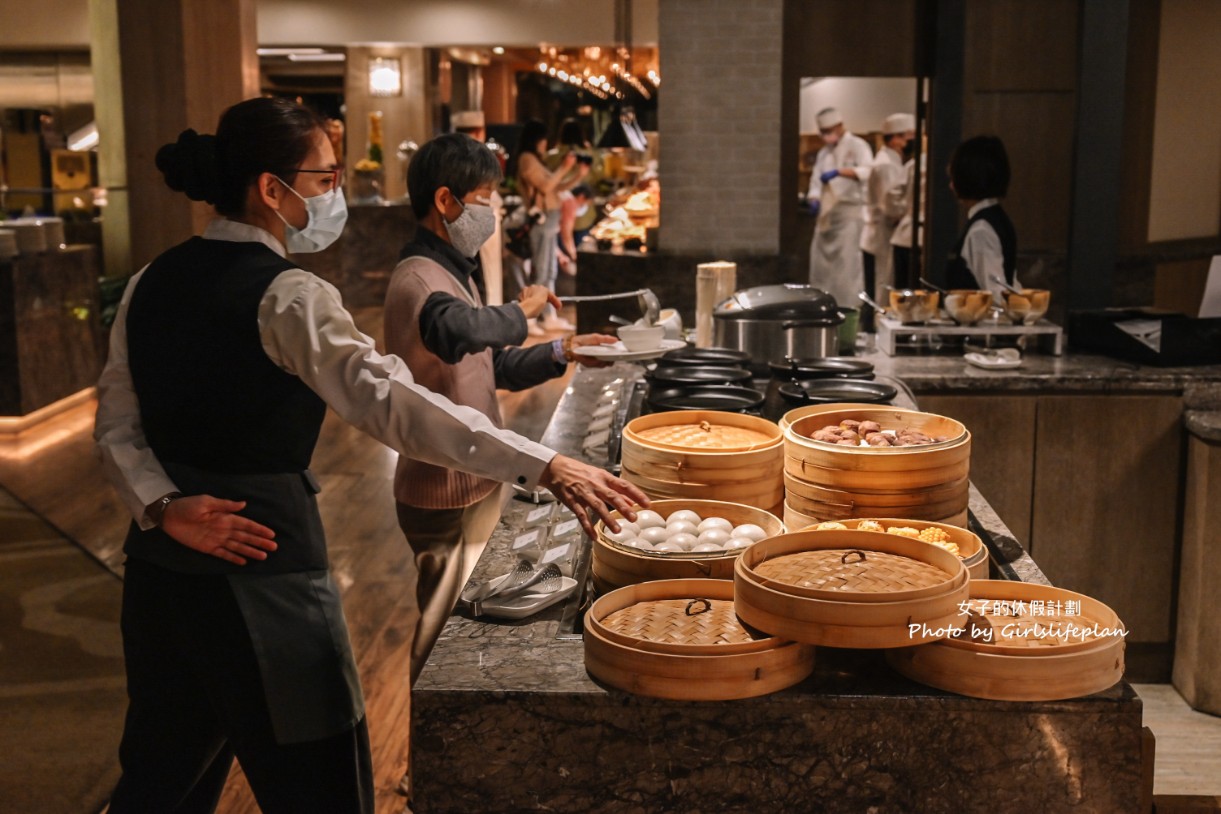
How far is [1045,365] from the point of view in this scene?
4312 mm

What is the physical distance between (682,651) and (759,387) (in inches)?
78.3

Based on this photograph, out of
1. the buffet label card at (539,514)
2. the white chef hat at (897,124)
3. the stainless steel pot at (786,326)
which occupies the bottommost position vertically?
the buffet label card at (539,514)

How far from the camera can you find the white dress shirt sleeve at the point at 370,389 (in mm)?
1826

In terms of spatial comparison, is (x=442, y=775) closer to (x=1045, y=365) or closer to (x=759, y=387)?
(x=759, y=387)

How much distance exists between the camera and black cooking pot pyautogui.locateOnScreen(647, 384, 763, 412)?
2.85 m

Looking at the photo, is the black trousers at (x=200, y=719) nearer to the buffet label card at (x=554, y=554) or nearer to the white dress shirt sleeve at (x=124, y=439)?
the white dress shirt sleeve at (x=124, y=439)

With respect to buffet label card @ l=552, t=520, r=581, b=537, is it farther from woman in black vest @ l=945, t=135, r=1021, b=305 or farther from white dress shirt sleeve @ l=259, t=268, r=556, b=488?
woman in black vest @ l=945, t=135, r=1021, b=305

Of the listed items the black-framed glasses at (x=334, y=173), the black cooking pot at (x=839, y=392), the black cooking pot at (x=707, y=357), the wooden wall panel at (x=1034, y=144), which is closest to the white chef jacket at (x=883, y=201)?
the wooden wall panel at (x=1034, y=144)

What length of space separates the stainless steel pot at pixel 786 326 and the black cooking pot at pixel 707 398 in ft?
2.19

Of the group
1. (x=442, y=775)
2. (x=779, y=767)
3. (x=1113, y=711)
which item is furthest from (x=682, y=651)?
(x=1113, y=711)

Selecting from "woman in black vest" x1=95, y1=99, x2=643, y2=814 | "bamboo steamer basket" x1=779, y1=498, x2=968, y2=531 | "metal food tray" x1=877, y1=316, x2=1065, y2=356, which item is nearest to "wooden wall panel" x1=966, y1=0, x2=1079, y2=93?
"metal food tray" x1=877, y1=316, x2=1065, y2=356

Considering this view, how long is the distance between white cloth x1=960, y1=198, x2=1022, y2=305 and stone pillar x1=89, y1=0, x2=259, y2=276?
10.2 ft

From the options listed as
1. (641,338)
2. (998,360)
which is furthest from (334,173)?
(998,360)

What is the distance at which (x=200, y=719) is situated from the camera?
204 cm
